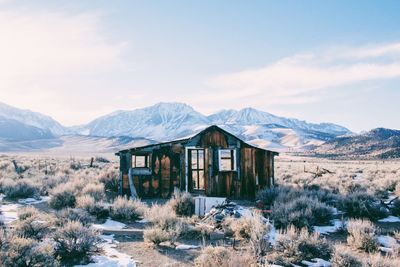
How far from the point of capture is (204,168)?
1625 centimetres

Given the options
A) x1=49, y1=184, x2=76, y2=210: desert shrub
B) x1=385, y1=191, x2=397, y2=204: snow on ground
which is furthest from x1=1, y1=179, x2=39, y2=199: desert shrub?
x1=385, y1=191, x2=397, y2=204: snow on ground

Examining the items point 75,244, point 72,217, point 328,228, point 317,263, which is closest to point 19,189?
point 72,217

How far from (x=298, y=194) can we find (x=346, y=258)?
7666 mm

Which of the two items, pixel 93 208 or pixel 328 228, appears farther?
pixel 93 208

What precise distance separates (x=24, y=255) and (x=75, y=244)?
4.40 ft

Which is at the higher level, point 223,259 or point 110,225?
point 223,259

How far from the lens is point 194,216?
11.7 metres

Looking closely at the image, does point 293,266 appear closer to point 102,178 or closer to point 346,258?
point 346,258

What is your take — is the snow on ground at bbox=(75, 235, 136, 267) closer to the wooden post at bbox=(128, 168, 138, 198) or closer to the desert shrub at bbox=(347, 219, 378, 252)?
the desert shrub at bbox=(347, 219, 378, 252)

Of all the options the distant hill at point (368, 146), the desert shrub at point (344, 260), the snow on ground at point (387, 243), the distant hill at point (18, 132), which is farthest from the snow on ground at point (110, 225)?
the distant hill at point (18, 132)

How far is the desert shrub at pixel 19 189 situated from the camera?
15.6 meters

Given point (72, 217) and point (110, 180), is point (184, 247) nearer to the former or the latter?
point (72, 217)

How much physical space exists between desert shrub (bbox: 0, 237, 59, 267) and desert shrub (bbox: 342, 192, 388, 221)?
9.44m

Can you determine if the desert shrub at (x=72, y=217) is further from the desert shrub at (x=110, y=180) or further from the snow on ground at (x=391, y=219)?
the snow on ground at (x=391, y=219)
